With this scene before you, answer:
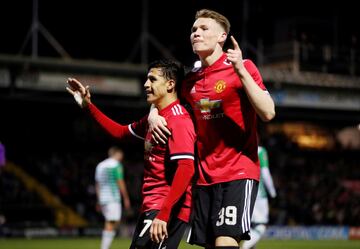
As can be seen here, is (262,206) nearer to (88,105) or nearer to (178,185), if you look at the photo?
(88,105)

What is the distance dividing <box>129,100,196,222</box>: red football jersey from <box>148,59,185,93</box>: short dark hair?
222 millimetres

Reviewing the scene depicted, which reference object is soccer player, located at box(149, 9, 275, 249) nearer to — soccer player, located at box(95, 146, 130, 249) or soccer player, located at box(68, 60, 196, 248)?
soccer player, located at box(68, 60, 196, 248)

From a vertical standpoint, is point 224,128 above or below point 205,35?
below

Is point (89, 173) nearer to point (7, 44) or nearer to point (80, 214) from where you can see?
point (80, 214)

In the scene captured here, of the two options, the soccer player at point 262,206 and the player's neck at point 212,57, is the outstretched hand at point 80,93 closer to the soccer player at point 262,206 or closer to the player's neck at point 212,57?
the player's neck at point 212,57

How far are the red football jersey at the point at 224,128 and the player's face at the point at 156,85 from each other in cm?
26

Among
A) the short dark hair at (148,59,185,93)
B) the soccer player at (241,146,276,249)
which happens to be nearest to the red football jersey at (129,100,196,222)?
the short dark hair at (148,59,185,93)

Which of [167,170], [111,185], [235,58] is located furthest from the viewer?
[111,185]

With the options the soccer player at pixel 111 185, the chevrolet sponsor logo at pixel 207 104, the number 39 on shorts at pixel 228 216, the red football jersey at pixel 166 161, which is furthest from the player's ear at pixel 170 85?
the soccer player at pixel 111 185

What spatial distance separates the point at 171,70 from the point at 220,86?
44cm

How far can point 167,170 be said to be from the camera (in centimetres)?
644

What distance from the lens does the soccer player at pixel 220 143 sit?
6367mm

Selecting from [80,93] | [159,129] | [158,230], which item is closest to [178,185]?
[158,230]

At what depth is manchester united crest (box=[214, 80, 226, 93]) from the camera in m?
6.43
